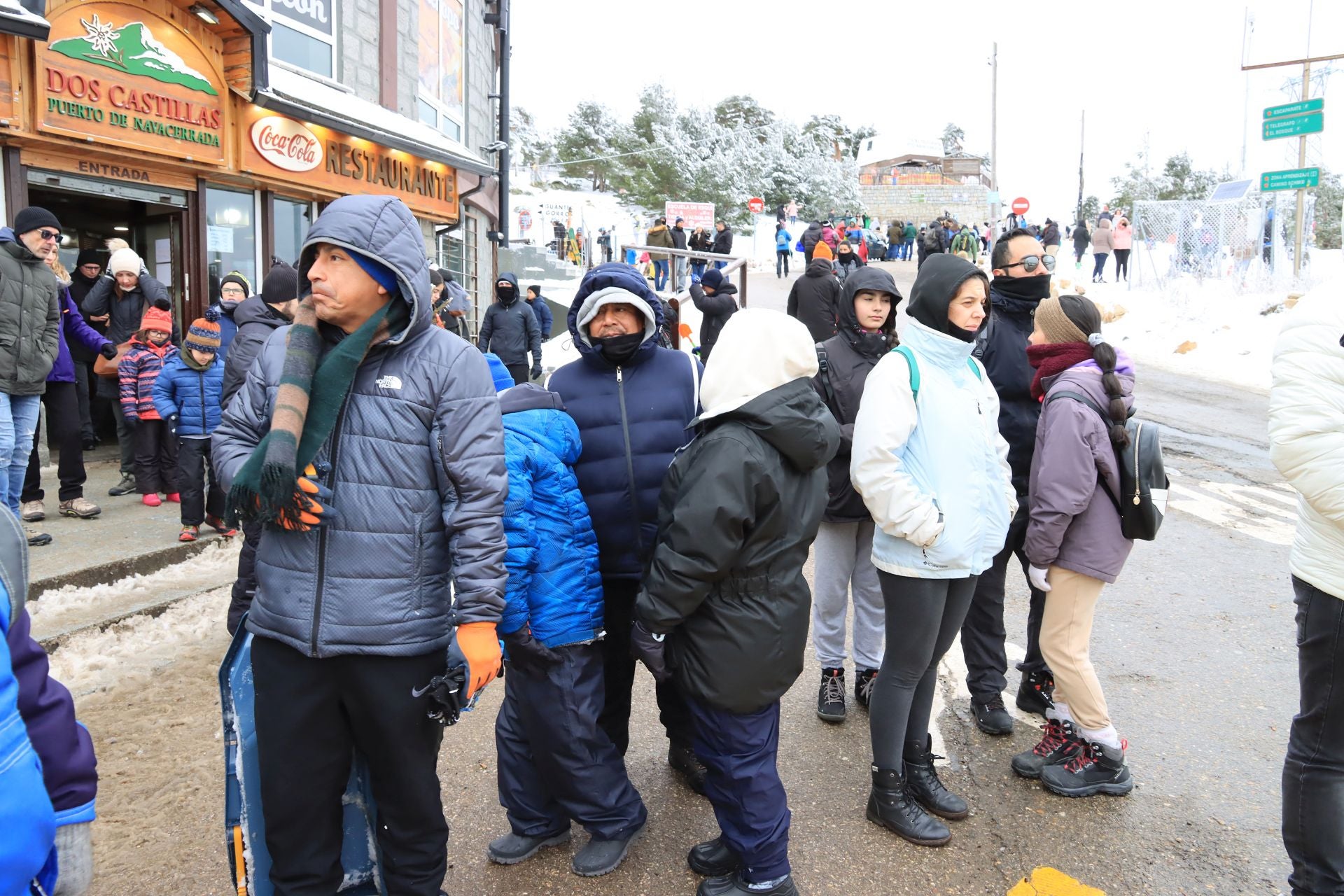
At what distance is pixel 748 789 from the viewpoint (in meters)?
2.77

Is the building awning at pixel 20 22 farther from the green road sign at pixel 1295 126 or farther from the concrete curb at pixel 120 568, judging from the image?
the green road sign at pixel 1295 126

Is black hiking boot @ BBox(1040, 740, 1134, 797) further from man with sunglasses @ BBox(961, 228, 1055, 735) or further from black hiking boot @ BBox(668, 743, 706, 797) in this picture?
black hiking boot @ BBox(668, 743, 706, 797)

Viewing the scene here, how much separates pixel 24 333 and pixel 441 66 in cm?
1042

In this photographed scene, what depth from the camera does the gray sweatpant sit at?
13.7 ft

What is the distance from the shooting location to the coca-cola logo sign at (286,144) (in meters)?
9.54

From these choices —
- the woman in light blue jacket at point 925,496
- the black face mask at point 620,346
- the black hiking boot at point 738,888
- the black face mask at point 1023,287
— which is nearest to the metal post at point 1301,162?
the black face mask at point 1023,287

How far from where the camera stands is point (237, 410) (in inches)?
96.5

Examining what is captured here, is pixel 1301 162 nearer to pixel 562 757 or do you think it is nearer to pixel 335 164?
pixel 335 164

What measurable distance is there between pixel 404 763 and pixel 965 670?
10.3 ft

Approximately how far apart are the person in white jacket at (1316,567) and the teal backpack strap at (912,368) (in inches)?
41.9

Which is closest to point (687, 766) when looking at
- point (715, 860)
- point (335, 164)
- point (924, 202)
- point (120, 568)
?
point (715, 860)

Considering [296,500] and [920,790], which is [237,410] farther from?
[920,790]

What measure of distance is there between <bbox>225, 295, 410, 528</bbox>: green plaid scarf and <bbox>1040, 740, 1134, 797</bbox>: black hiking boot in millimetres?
2976

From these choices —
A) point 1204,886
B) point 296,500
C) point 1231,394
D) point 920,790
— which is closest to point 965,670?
point 920,790
